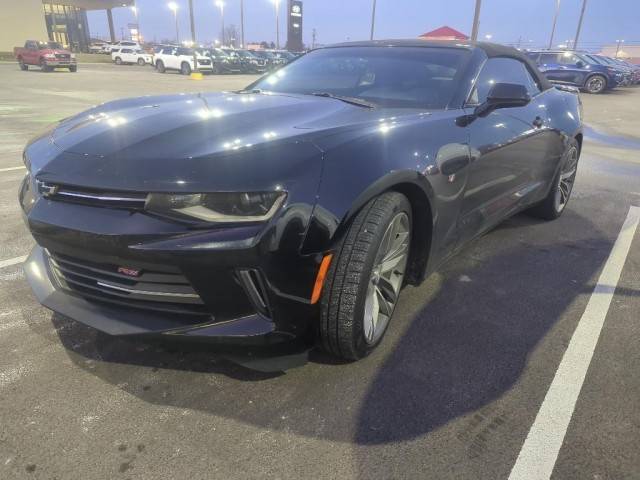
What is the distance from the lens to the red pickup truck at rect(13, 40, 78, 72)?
27.4 m

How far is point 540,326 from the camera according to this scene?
269cm

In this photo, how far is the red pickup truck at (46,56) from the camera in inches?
1079

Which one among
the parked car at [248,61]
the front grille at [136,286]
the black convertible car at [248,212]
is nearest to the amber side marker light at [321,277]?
the black convertible car at [248,212]

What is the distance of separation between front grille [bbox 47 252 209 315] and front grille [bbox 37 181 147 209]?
24cm

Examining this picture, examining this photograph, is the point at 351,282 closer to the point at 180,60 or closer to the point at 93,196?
the point at 93,196

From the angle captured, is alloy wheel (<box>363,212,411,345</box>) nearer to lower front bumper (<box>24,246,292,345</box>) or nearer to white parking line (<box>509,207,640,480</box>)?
lower front bumper (<box>24,246,292,345</box>)

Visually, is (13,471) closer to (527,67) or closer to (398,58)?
(398,58)

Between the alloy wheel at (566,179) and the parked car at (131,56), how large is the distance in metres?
45.1

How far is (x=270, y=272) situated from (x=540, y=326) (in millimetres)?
1697

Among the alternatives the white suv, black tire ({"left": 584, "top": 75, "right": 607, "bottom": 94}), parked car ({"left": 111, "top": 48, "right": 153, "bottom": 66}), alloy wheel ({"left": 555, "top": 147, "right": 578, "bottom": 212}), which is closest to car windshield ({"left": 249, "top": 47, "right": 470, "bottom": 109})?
alloy wheel ({"left": 555, "top": 147, "right": 578, "bottom": 212})

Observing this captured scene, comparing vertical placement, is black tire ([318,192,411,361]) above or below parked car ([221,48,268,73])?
above

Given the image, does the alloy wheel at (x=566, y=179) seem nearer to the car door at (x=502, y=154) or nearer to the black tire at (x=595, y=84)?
the car door at (x=502, y=154)

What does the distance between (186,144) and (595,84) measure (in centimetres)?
2325

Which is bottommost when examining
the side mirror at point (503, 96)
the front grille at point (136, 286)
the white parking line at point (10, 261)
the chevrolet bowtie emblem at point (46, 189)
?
the white parking line at point (10, 261)
